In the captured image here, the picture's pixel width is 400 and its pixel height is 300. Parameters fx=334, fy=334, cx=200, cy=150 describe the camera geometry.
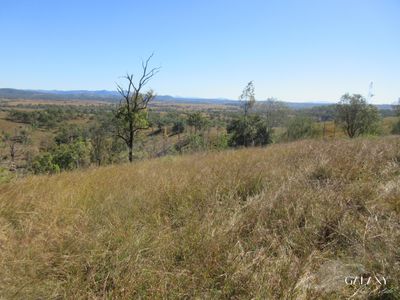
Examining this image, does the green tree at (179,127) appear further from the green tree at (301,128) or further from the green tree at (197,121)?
the green tree at (301,128)

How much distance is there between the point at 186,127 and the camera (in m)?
86.4

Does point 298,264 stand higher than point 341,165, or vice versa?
point 341,165

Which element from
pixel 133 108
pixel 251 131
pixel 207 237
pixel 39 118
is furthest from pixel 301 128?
pixel 39 118

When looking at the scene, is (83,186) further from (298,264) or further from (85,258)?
(298,264)

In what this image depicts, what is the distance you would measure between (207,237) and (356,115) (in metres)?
44.8

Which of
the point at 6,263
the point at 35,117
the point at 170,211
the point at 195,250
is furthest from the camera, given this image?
the point at 35,117

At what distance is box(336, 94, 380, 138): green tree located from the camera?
41.5 meters

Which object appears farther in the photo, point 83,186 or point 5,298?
point 83,186

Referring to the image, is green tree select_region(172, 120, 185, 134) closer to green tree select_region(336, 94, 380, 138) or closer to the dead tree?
green tree select_region(336, 94, 380, 138)

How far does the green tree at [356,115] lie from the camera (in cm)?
4147

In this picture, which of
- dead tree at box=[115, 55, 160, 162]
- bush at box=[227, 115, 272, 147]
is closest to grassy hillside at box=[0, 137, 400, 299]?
dead tree at box=[115, 55, 160, 162]

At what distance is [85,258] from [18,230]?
0.88m

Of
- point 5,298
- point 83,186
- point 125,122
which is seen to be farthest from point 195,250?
point 125,122

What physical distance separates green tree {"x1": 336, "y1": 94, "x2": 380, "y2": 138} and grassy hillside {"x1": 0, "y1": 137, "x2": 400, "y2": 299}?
135 feet
